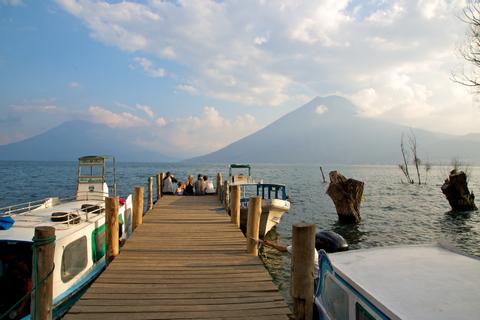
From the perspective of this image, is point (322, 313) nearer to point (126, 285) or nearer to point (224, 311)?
point (224, 311)

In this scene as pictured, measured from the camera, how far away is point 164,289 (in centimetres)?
598

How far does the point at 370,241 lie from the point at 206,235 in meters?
11.7

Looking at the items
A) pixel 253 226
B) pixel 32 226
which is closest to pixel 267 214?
pixel 253 226

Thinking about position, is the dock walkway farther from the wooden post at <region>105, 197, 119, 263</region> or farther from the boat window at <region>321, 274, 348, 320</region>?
the boat window at <region>321, 274, 348, 320</region>

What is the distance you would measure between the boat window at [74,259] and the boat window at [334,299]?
6.36 meters

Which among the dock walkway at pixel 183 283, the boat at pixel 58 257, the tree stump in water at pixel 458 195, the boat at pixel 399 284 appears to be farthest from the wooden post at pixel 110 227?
the tree stump in water at pixel 458 195

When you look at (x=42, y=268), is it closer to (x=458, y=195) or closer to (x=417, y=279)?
(x=417, y=279)

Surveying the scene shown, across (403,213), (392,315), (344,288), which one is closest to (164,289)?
(344,288)

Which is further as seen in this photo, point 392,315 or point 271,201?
point 271,201

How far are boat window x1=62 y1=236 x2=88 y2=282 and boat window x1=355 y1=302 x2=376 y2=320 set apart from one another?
22.7 feet

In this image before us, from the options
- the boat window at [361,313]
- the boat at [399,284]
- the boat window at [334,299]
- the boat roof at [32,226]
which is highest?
the boat roof at [32,226]

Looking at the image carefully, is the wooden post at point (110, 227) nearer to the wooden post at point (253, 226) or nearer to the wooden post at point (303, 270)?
the wooden post at point (253, 226)

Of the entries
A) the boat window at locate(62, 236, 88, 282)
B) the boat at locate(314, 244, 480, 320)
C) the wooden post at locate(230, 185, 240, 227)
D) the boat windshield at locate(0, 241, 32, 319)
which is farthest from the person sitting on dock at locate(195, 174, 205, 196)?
the boat at locate(314, 244, 480, 320)

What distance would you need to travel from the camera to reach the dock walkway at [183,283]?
5152 mm
